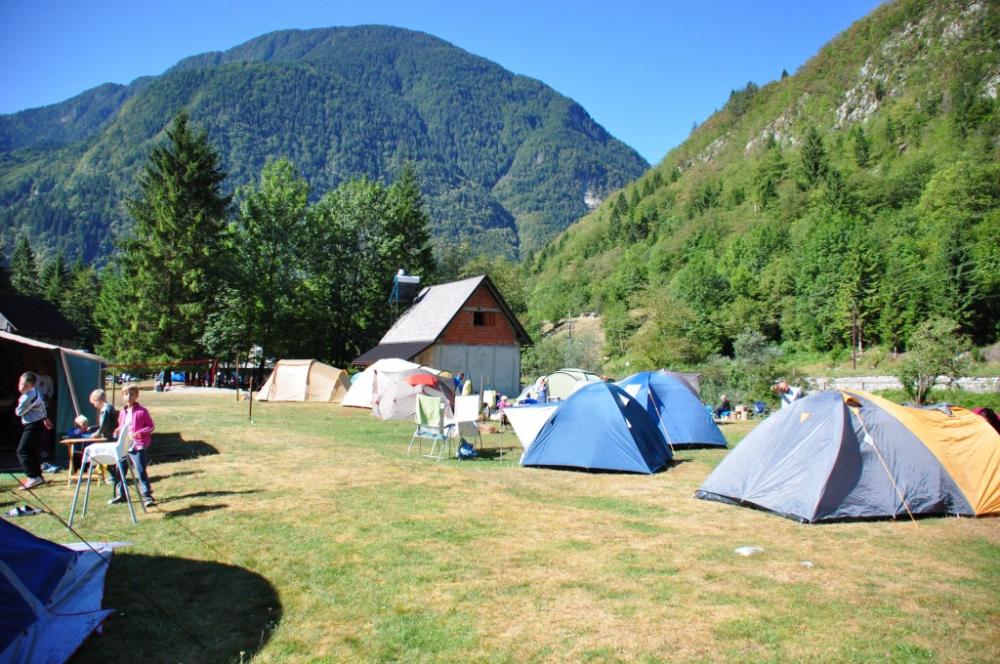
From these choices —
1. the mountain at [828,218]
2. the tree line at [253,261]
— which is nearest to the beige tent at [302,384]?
the tree line at [253,261]

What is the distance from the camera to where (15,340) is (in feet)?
34.8

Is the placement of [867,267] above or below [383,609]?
above

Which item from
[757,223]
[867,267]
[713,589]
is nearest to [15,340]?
[713,589]

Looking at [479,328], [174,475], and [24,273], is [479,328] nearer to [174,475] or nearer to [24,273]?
[174,475]

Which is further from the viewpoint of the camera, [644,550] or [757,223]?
[757,223]

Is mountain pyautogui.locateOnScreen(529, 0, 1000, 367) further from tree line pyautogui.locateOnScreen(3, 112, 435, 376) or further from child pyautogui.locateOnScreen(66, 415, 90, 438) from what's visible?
child pyautogui.locateOnScreen(66, 415, 90, 438)

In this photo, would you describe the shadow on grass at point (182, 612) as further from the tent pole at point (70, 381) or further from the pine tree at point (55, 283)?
the pine tree at point (55, 283)

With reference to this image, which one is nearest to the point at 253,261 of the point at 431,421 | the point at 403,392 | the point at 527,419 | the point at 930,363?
the point at 403,392

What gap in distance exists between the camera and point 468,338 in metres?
32.0

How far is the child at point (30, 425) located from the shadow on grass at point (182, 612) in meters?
4.48

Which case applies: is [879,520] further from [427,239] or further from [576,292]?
[576,292]

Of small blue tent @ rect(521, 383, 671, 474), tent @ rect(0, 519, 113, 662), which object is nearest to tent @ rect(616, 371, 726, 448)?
small blue tent @ rect(521, 383, 671, 474)

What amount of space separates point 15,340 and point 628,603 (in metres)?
10.5

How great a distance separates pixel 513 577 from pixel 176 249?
35.6m
